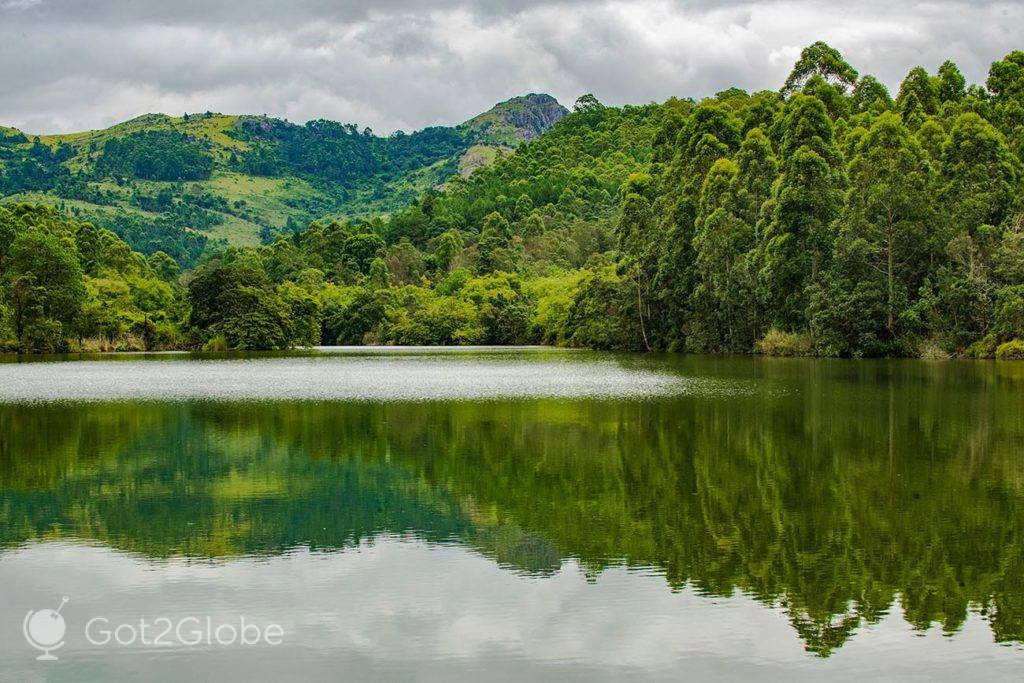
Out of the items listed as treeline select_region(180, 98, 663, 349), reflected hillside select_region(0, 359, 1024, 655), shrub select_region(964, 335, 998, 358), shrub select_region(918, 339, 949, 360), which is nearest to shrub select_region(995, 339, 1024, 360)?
shrub select_region(964, 335, 998, 358)

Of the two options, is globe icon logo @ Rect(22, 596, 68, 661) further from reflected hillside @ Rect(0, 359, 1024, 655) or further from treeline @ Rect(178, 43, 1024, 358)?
treeline @ Rect(178, 43, 1024, 358)

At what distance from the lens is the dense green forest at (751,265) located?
185ft

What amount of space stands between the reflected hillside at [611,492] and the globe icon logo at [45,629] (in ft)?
7.91

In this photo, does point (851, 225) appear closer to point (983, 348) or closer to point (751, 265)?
point (751, 265)

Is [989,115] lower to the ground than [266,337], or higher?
higher

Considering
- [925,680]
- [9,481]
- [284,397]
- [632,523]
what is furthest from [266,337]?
[925,680]

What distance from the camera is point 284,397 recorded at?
1389 inches

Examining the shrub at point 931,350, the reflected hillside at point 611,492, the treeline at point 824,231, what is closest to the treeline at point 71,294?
the treeline at point 824,231

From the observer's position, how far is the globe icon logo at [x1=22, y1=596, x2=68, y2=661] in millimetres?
8820

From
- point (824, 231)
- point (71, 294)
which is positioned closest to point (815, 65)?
point (824, 231)

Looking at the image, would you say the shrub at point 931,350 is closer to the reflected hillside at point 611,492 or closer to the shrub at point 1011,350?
the shrub at point 1011,350

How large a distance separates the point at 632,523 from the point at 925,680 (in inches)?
227

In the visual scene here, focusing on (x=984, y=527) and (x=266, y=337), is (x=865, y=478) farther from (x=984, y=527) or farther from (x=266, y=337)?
(x=266, y=337)

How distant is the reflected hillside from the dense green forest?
29.4 metres
